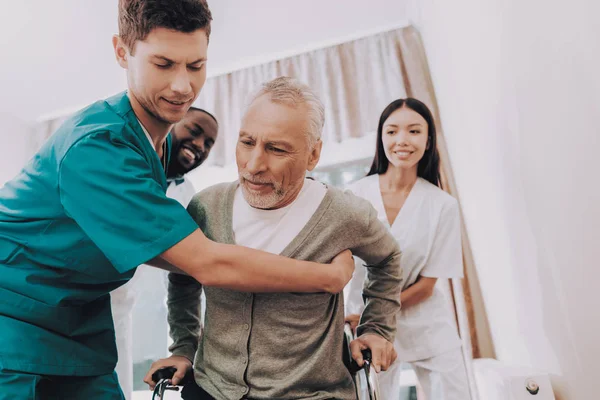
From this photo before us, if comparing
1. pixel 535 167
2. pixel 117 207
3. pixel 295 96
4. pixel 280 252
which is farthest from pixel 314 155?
pixel 535 167

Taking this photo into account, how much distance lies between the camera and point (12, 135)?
387 cm

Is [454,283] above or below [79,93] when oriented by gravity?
below

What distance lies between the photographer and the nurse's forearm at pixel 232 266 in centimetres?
86

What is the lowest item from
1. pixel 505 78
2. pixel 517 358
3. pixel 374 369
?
pixel 517 358

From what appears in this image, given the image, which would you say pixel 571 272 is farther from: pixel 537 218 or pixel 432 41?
pixel 432 41

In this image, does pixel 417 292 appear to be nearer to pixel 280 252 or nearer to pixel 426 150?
pixel 426 150

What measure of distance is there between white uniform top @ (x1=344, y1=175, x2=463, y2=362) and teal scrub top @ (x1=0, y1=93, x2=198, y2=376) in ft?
3.27

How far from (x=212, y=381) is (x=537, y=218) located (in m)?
1.13

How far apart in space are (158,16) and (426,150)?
1.25 m

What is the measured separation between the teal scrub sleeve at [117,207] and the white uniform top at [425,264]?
3.25 feet

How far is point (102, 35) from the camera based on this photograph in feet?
9.68

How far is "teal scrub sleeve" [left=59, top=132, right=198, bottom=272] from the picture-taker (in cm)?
84

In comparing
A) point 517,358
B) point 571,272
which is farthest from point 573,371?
point 517,358

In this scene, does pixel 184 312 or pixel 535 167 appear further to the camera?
pixel 535 167
